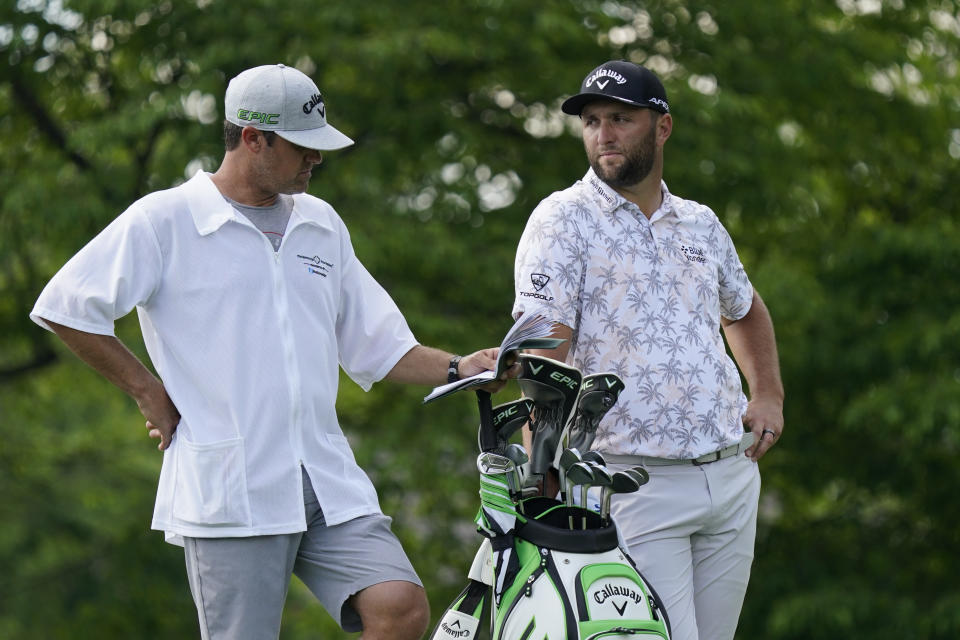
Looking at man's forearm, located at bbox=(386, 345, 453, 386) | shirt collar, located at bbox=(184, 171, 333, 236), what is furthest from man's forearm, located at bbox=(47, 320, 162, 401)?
man's forearm, located at bbox=(386, 345, 453, 386)

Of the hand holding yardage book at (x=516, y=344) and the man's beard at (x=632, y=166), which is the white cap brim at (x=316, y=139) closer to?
the hand holding yardage book at (x=516, y=344)

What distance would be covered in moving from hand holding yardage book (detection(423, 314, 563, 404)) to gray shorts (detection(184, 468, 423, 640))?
40cm

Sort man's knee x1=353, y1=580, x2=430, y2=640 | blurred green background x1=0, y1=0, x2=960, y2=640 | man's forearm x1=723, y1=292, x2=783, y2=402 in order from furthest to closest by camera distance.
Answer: blurred green background x1=0, y1=0, x2=960, y2=640
man's forearm x1=723, y1=292, x2=783, y2=402
man's knee x1=353, y1=580, x2=430, y2=640

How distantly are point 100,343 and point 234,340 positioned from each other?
1.00ft

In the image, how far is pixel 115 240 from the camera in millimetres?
3158

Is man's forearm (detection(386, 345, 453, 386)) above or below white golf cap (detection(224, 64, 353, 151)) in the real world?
below

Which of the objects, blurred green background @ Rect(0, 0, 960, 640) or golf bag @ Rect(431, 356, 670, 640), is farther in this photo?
blurred green background @ Rect(0, 0, 960, 640)

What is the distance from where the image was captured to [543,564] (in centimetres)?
318

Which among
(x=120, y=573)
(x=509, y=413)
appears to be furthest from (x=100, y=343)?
(x=120, y=573)

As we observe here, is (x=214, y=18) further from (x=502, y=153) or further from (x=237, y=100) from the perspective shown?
(x=237, y=100)

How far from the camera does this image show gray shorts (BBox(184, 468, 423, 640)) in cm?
320

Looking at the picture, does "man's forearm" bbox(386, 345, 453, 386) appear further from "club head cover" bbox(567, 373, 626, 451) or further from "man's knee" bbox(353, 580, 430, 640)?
"man's knee" bbox(353, 580, 430, 640)

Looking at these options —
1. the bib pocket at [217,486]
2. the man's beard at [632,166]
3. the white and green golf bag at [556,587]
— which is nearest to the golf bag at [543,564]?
the white and green golf bag at [556,587]

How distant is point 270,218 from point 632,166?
993mm
